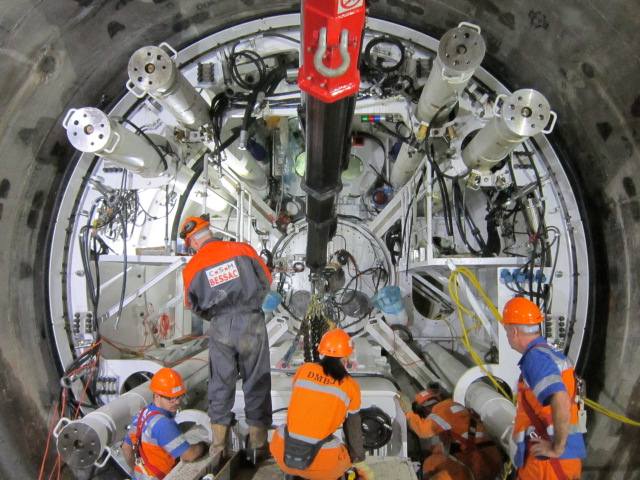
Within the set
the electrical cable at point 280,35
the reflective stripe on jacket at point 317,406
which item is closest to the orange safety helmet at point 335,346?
the reflective stripe on jacket at point 317,406

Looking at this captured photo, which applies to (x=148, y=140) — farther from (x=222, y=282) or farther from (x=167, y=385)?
(x=167, y=385)

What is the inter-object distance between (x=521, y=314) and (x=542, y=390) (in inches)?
16.1

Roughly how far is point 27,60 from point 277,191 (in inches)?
101

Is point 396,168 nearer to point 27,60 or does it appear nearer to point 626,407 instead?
point 626,407

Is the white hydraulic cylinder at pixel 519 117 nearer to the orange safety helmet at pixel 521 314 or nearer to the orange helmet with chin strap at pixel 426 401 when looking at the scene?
the orange safety helmet at pixel 521 314

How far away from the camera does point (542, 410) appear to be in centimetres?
210

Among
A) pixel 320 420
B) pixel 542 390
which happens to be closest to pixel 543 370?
pixel 542 390

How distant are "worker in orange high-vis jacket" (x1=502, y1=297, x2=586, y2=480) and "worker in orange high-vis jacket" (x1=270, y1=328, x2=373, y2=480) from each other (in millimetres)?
801

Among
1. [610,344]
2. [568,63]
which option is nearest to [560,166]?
[568,63]

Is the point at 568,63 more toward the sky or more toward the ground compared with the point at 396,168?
more toward the sky

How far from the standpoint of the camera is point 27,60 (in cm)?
255

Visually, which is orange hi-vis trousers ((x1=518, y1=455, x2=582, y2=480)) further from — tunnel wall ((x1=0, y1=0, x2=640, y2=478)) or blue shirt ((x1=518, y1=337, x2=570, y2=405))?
tunnel wall ((x1=0, y1=0, x2=640, y2=478))

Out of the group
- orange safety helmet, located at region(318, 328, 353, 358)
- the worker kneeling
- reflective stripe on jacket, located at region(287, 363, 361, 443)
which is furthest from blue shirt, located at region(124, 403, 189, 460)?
the worker kneeling

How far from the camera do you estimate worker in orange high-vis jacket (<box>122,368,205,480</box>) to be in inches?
91.5
